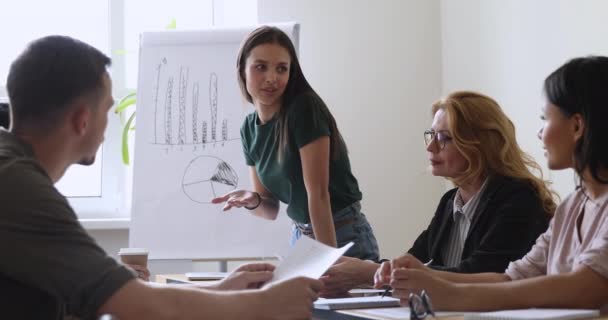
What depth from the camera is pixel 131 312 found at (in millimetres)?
1287

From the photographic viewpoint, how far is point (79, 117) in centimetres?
139

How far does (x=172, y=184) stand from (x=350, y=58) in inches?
46.5

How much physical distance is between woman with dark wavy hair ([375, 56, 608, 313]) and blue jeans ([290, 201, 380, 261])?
0.89 meters

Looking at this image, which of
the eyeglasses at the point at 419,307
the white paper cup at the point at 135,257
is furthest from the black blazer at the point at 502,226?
the white paper cup at the point at 135,257

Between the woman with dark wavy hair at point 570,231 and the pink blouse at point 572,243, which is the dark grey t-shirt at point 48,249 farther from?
the pink blouse at point 572,243

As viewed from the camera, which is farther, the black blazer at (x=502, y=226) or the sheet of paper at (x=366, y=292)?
the black blazer at (x=502, y=226)

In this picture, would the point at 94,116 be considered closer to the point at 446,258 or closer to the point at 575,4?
the point at 446,258

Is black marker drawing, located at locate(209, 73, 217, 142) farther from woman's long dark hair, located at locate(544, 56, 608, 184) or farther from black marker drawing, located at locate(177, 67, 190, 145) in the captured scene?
woman's long dark hair, located at locate(544, 56, 608, 184)

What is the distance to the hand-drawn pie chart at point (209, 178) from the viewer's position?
3773 millimetres

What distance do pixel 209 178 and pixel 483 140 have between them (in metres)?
1.75

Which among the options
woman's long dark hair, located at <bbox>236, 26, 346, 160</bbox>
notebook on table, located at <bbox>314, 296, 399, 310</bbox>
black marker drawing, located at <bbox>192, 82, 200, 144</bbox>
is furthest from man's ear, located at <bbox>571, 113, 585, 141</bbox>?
black marker drawing, located at <bbox>192, 82, 200, 144</bbox>

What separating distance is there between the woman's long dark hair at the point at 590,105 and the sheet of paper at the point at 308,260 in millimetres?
527

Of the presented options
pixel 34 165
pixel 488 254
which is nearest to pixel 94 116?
pixel 34 165

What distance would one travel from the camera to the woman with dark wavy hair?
162 cm
